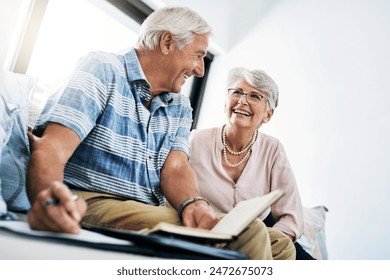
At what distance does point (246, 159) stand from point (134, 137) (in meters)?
0.48

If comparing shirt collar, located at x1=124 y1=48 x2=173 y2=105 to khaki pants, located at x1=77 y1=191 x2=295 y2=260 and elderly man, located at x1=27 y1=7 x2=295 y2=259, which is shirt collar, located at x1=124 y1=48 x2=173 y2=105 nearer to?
elderly man, located at x1=27 y1=7 x2=295 y2=259

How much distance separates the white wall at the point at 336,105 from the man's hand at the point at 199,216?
0.72m

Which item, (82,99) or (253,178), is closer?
(82,99)

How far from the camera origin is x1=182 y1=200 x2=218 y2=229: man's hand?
2.16ft

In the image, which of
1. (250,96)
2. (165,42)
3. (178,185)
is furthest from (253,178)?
(165,42)

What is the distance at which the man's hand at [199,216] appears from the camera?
660mm

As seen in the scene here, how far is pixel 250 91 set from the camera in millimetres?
1246

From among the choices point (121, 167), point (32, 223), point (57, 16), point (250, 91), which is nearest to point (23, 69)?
point (57, 16)

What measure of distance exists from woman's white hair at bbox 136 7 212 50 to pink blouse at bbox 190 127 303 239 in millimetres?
376

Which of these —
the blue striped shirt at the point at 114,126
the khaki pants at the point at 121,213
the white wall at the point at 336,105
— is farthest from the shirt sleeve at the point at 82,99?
the white wall at the point at 336,105

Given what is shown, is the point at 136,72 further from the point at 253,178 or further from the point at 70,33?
the point at 70,33

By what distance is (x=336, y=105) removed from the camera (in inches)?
60.6

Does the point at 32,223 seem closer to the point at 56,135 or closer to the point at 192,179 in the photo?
the point at 56,135

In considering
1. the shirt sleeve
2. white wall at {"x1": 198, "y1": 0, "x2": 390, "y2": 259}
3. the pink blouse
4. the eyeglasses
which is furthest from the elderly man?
white wall at {"x1": 198, "y1": 0, "x2": 390, "y2": 259}
